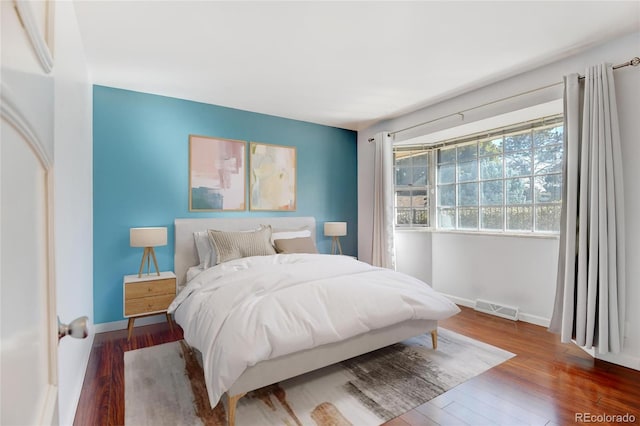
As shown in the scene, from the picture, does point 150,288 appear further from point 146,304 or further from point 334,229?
point 334,229

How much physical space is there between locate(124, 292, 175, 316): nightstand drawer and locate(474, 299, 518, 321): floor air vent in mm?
3539

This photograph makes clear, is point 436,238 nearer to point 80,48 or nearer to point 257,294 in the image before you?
point 257,294

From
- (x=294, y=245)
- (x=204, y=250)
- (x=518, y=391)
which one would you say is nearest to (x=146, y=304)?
(x=204, y=250)

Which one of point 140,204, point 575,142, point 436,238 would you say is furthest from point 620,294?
point 140,204

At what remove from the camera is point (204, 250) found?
11.7 feet

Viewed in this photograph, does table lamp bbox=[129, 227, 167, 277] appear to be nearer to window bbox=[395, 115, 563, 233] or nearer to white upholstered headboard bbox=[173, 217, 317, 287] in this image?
white upholstered headboard bbox=[173, 217, 317, 287]

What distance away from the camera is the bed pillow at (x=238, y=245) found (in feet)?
11.0

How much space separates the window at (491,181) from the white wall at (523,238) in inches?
11.4

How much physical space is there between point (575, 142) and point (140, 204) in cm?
423

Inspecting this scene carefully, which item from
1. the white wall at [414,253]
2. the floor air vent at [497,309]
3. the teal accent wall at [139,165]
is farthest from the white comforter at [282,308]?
the white wall at [414,253]

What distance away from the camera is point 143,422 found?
188 cm

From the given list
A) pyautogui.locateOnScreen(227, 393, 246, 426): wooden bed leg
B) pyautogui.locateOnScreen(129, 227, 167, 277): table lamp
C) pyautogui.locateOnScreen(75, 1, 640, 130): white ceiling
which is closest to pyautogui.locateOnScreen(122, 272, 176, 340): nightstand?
pyautogui.locateOnScreen(129, 227, 167, 277): table lamp

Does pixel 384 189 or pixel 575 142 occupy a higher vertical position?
pixel 575 142

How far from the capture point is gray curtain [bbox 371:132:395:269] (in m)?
4.46
